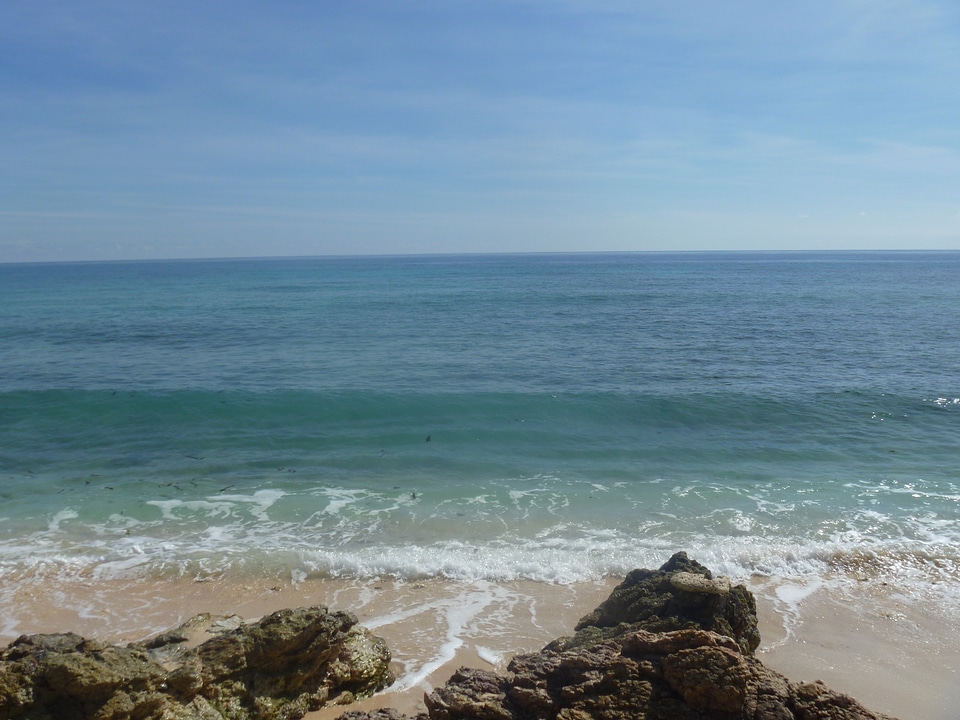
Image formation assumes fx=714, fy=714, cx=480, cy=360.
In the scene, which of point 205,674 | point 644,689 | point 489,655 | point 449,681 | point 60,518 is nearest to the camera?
point 644,689

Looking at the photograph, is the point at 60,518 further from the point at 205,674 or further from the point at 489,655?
the point at 489,655

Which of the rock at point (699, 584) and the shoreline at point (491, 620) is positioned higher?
the rock at point (699, 584)

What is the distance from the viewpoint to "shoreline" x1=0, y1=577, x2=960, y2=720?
7445mm

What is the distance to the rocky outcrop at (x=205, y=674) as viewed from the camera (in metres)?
5.52

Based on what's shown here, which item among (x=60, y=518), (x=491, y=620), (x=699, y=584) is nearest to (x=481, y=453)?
(x=491, y=620)

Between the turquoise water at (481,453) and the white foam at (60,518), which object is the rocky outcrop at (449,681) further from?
the white foam at (60,518)

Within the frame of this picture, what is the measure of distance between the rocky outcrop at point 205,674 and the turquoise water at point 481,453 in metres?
3.62

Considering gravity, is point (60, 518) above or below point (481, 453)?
below

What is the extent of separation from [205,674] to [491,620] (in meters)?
3.78

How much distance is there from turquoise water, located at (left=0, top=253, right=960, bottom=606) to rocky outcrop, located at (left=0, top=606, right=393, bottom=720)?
362cm

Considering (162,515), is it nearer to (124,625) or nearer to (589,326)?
(124,625)

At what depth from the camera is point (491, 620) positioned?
895 cm

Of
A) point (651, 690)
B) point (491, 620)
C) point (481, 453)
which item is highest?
point (651, 690)

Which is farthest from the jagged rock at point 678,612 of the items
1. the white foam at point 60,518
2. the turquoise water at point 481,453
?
the white foam at point 60,518
